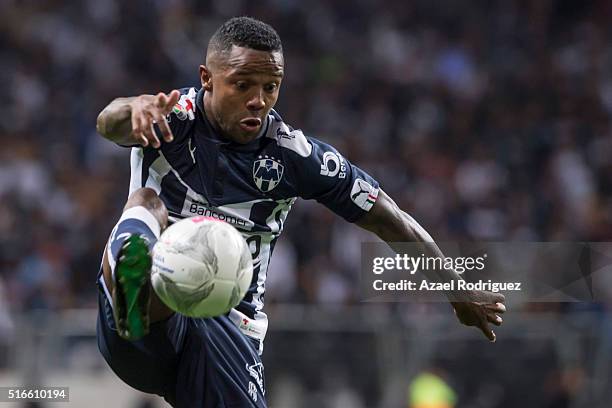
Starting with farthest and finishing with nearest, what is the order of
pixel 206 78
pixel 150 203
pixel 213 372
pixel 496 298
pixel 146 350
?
pixel 496 298
pixel 206 78
pixel 213 372
pixel 146 350
pixel 150 203

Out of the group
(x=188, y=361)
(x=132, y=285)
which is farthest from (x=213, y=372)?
(x=132, y=285)

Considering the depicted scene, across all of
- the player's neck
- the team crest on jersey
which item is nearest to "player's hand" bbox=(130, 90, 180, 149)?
the player's neck

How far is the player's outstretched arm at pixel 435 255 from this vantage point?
5.78m

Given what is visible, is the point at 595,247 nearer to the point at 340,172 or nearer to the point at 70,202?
the point at 340,172

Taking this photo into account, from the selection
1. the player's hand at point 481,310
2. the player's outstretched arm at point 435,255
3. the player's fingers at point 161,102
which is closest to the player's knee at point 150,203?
the player's fingers at point 161,102

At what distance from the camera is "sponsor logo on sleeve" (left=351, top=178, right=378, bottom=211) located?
19.2 ft

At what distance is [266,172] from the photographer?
18.5 ft

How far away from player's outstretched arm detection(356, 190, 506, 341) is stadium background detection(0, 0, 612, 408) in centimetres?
487

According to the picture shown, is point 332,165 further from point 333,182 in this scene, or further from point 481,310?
point 481,310

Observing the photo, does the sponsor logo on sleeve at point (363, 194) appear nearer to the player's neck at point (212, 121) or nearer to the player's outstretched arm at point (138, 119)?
the player's neck at point (212, 121)

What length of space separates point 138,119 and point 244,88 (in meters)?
0.75

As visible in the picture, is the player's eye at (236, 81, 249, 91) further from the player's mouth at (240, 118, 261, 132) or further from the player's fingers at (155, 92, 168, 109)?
the player's fingers at (155, 92, 168, 109)

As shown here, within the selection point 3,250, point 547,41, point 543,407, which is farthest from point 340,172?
point 547,41

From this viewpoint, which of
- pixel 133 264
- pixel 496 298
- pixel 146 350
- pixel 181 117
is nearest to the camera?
pixel 133 264
